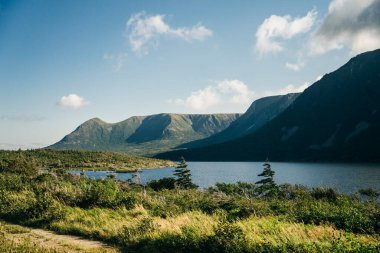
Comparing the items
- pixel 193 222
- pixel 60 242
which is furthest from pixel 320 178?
pixel 60 242

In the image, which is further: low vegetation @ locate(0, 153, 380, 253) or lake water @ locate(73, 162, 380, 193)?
lake water @ locate(73, 162, 380, 193)

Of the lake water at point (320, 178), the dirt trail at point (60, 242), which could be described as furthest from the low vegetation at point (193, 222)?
the lake water at point (320, 178)

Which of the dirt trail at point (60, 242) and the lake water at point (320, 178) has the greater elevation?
the dirt trail at point (60, 242)

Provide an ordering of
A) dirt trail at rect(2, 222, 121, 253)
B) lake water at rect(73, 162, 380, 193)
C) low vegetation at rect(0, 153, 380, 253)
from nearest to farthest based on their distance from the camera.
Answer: low vegetation at rect(0, 153, 380, 253) → dirt trail at rect(2, 222, 121, 253) → lake water at rect(73, 162, 380, 193)

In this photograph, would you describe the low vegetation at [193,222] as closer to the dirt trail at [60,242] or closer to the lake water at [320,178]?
the dirt trail at [60,242]

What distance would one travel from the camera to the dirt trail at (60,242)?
46.7 feet

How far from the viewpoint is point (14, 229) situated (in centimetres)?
1788

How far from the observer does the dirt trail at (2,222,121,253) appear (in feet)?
46.7

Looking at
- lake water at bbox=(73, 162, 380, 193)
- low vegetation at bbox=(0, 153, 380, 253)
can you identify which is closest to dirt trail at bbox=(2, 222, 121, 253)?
low vegetation at bbox=(0, 153, 380, 253)

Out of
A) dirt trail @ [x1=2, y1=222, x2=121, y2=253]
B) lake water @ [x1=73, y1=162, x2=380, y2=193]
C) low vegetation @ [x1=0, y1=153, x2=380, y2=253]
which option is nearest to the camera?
low vegetation @ [x1=0, y1=153, x2=380, y2=253]

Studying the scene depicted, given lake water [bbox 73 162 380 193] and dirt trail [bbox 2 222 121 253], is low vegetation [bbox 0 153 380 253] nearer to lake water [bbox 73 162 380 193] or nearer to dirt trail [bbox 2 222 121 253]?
dirt trail [bbox 2 222 121 253]

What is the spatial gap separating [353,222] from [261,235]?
5295 millimetres

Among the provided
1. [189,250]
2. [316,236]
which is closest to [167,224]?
[189,250]

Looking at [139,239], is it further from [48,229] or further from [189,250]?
[48,229]
